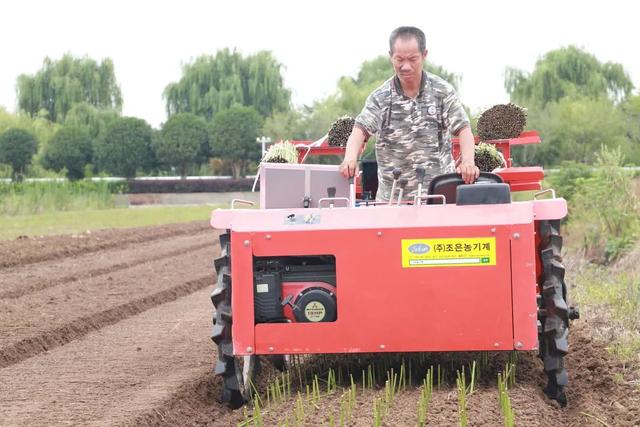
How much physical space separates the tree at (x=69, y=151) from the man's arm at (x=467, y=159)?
5346 centimetres

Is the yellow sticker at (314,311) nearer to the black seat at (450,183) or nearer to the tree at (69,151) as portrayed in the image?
the black seat at (450,183)

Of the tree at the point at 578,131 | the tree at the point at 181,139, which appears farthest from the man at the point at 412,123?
the tree at the point at 181,139

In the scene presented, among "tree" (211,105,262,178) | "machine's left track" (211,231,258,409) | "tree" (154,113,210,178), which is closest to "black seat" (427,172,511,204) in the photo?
"machine's left track" (211,231,258,409)

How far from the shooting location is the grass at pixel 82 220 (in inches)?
986


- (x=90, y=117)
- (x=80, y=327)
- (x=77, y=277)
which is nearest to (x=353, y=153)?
(x=80, y=327)

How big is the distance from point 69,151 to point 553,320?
54148mm

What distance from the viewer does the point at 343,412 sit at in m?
5.81

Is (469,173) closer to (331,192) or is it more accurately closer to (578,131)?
(331,192)

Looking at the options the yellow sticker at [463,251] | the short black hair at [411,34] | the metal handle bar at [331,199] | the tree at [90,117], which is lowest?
the yellow sticker at [463,251]

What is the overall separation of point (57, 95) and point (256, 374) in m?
61.2

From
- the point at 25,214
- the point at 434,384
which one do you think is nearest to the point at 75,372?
the point at 434,384

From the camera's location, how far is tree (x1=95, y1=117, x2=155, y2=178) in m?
58.2

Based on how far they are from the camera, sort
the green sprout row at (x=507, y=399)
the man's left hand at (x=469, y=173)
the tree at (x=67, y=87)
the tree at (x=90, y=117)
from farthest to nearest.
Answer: the tree at (x=67, y=87) < the tree at (x=90, y=117) < the man's left hand at (x=469, y=173) < the green sprout row at (x=507, y=399)

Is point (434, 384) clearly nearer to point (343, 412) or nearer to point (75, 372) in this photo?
point (343, 412)
